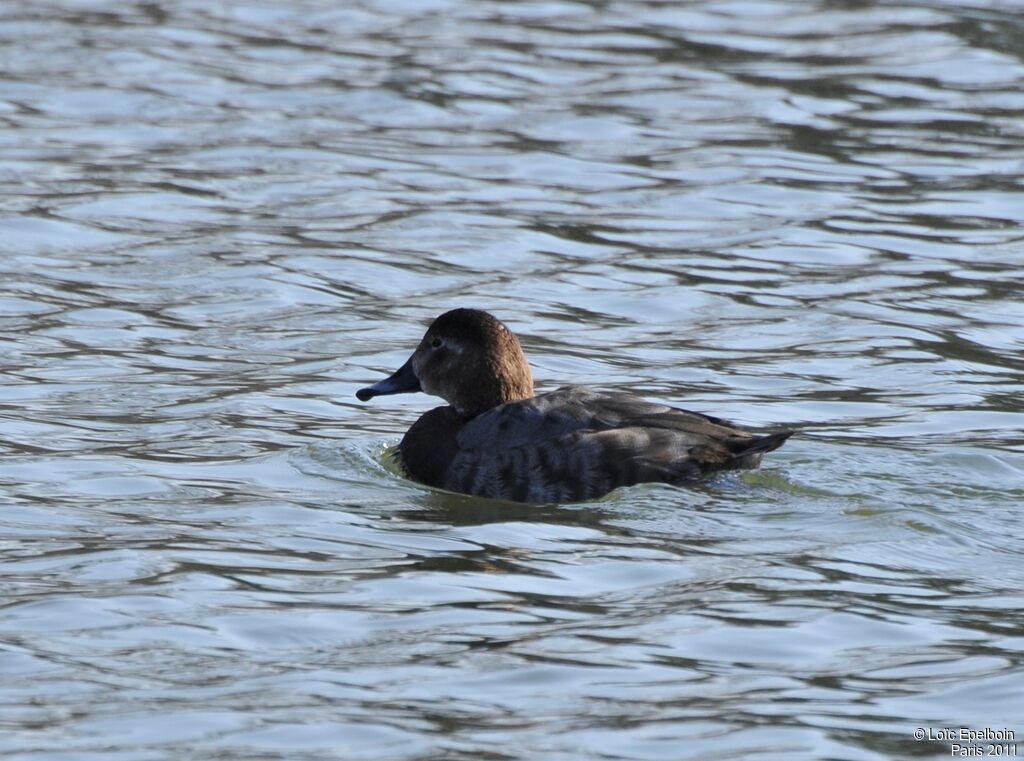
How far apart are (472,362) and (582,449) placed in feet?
2.88

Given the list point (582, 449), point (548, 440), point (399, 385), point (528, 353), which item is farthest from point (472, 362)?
point (528, 353)

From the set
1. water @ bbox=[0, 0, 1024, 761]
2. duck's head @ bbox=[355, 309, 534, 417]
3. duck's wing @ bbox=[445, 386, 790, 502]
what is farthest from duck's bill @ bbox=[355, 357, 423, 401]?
duck's wing @ bbox=[445, 386, 790, 502]

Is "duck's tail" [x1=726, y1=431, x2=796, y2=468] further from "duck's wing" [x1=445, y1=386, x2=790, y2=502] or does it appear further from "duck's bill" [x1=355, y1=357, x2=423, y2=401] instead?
"duck's bill" [x1=355, y1=357, x2=423, y2=401]

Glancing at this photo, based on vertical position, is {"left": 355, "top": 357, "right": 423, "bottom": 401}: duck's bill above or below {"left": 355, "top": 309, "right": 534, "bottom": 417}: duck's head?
below

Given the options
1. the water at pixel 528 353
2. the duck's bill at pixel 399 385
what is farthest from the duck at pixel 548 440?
the duck's bill at pixel 399 385

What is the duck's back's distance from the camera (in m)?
7.93

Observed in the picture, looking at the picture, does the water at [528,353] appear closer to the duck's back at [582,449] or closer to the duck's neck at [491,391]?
the duck's back at [582,449]

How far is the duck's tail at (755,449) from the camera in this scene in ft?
25.7

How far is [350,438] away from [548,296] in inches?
122

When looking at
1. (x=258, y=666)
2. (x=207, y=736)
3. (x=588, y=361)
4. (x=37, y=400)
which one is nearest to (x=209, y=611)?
(x=258, y=666)

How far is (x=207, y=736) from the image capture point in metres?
5.34

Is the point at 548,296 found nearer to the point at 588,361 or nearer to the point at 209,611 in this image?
the point at 588,361

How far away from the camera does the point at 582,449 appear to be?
7941mm

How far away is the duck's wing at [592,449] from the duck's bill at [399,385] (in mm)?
755
